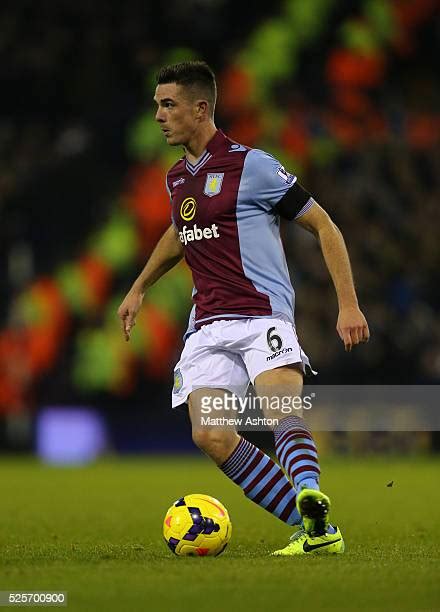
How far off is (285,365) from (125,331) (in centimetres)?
92

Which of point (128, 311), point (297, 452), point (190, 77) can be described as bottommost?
point (297, 452)

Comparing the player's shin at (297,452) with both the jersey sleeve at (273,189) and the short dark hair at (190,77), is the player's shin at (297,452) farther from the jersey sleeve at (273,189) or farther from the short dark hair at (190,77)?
the short dark hair at (190,77)

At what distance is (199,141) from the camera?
5.29 meters

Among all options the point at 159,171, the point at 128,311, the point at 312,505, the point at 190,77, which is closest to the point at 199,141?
the point at 190,77

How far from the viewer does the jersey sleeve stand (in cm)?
505

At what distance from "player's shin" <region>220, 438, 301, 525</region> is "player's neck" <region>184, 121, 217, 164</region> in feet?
3.88

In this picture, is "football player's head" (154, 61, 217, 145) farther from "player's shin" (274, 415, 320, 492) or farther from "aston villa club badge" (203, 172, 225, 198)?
"player's shin" (274, 415, 320, 492)

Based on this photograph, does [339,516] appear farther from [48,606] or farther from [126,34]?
[126,34]

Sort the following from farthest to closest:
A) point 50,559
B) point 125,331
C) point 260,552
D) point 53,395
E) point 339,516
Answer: point 53,395 < point 339,516 < point 125,331 < point 260,552 < point 50,559

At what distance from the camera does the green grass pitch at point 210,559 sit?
368 cm

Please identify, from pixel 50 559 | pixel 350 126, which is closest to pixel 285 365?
pixel 50 559

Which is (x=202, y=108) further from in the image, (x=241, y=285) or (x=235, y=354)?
(x=235, y=354)

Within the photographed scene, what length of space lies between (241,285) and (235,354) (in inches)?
10.7

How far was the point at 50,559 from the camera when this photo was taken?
4.82 meters
